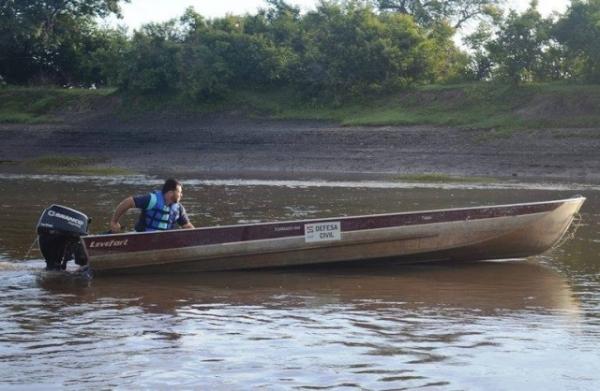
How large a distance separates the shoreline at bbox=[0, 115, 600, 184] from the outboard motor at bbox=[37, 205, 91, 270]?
17317mm

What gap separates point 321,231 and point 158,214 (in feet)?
6.49

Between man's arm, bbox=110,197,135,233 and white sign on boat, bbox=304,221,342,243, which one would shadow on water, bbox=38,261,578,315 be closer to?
white sign on boat, bbox=304,221,342,243

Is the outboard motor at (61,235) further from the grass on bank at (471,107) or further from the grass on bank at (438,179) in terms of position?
the grass on bank at (471,107)

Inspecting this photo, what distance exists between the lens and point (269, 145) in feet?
110

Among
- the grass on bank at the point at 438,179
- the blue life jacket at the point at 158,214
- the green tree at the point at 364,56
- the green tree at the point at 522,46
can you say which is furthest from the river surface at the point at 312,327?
the green tree at the point at 364,56

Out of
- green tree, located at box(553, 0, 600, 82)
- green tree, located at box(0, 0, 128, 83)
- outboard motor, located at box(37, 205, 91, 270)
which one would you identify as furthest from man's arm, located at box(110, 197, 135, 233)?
green tree, located at box(0, 0, 128, 83)

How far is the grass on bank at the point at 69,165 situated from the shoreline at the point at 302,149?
0.41 meters

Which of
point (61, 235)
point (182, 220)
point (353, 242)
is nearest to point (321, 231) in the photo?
point (353, 242)

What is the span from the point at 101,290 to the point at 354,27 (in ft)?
97.5

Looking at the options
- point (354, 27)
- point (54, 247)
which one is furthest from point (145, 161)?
point (54, 247)

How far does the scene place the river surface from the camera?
708cm

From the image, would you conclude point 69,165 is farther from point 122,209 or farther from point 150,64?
point 122,209

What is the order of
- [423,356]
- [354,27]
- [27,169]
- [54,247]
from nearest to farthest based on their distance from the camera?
[423,356], [54,247], [27,169], [354,27]

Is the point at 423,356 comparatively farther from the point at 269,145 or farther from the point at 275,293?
the point at 269,145
